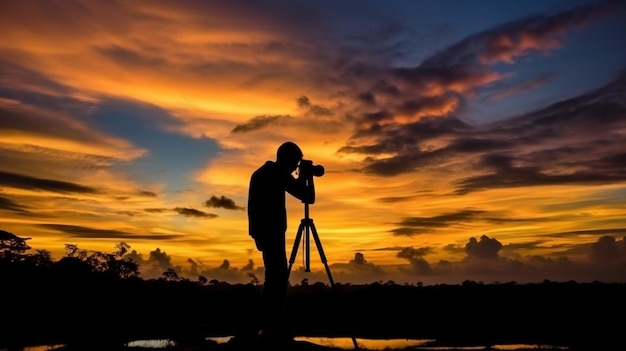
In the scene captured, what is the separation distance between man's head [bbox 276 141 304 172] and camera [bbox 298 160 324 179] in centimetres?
16

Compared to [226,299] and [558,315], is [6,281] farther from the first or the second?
[558,315]

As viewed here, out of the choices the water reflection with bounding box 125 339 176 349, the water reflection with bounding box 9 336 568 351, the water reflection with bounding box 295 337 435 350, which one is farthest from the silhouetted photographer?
the water reflection with bounding box 125 339 176 349

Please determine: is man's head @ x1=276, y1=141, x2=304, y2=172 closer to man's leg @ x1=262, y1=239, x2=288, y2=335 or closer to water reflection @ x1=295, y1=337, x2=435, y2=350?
man's leg @ x1=262, y1=239, x2=288, y2=335

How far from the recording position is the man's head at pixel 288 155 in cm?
953

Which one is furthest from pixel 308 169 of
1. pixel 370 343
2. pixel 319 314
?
pixel 319 314

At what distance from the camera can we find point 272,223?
927 centimetres

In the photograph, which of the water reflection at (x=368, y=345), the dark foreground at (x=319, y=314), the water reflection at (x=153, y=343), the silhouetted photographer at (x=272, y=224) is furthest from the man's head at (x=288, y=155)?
the water reflection at (x=153, y=343)

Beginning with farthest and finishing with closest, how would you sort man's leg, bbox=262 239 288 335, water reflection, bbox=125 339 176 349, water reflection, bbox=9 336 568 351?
1. water reflection, bbox=125 339 176 349
2. water reflection, bbox=9 336 568 351
3. man's leg, bbox=262 239 288 335

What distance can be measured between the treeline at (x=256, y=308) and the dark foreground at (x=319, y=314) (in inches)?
1.3

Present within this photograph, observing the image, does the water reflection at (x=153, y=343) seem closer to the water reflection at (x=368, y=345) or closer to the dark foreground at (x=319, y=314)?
the water reflection at (x=368, y=345)

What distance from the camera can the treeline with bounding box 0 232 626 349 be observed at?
41.9 feet

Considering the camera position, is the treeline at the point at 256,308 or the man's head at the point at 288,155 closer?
the man's head at the point at 288,155

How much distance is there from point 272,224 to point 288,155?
3.88 ft

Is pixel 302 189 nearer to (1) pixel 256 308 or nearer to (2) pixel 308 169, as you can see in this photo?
(2) pixel 308 169
